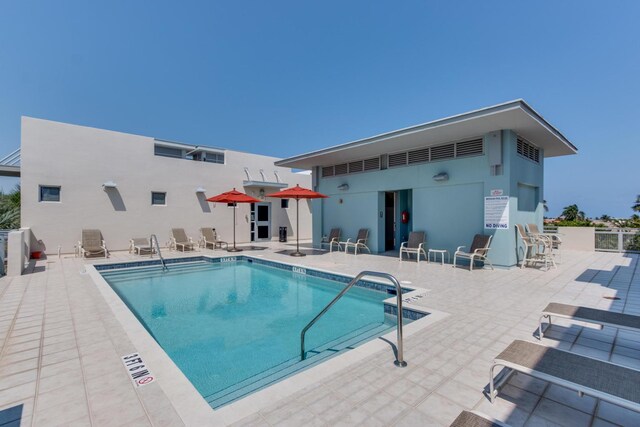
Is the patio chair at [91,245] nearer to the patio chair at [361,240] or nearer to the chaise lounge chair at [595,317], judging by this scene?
the patio chair at [361,240]

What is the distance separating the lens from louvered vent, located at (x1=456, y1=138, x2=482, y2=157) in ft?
26.2

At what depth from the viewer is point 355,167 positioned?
1136cm

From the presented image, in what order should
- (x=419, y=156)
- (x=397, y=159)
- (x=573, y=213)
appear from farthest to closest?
(x=573, y=213) < (x=397, y=159) < (x=419, y=156)

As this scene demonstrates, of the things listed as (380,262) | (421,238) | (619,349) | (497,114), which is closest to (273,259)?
(380,262)

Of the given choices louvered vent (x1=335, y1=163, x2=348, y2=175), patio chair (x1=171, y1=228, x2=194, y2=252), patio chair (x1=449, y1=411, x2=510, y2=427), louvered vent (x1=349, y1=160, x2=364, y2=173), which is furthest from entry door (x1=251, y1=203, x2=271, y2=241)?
patio chair (x1=449, y1=411, x2=510, y2=427)

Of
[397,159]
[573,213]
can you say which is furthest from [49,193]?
[573,213]

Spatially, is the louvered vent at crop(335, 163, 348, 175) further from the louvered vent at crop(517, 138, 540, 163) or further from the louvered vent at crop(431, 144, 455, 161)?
→ the louvered vent at crop(517, 138, 540, 163)

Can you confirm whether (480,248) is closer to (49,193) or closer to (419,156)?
(419,156)

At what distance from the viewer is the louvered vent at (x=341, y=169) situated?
38.6 feet

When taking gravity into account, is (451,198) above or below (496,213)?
above

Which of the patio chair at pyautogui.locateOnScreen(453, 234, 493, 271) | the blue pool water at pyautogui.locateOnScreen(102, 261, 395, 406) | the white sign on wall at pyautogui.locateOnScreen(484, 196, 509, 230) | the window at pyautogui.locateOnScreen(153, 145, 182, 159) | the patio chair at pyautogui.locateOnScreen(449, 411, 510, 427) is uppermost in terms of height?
the window at pyautogui.locateOnScreen(153, 145, 182, 159)

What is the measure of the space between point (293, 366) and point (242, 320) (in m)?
1.89

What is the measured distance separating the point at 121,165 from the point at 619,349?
14390 millimetres

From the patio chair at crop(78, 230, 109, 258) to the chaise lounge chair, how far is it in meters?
11.9
